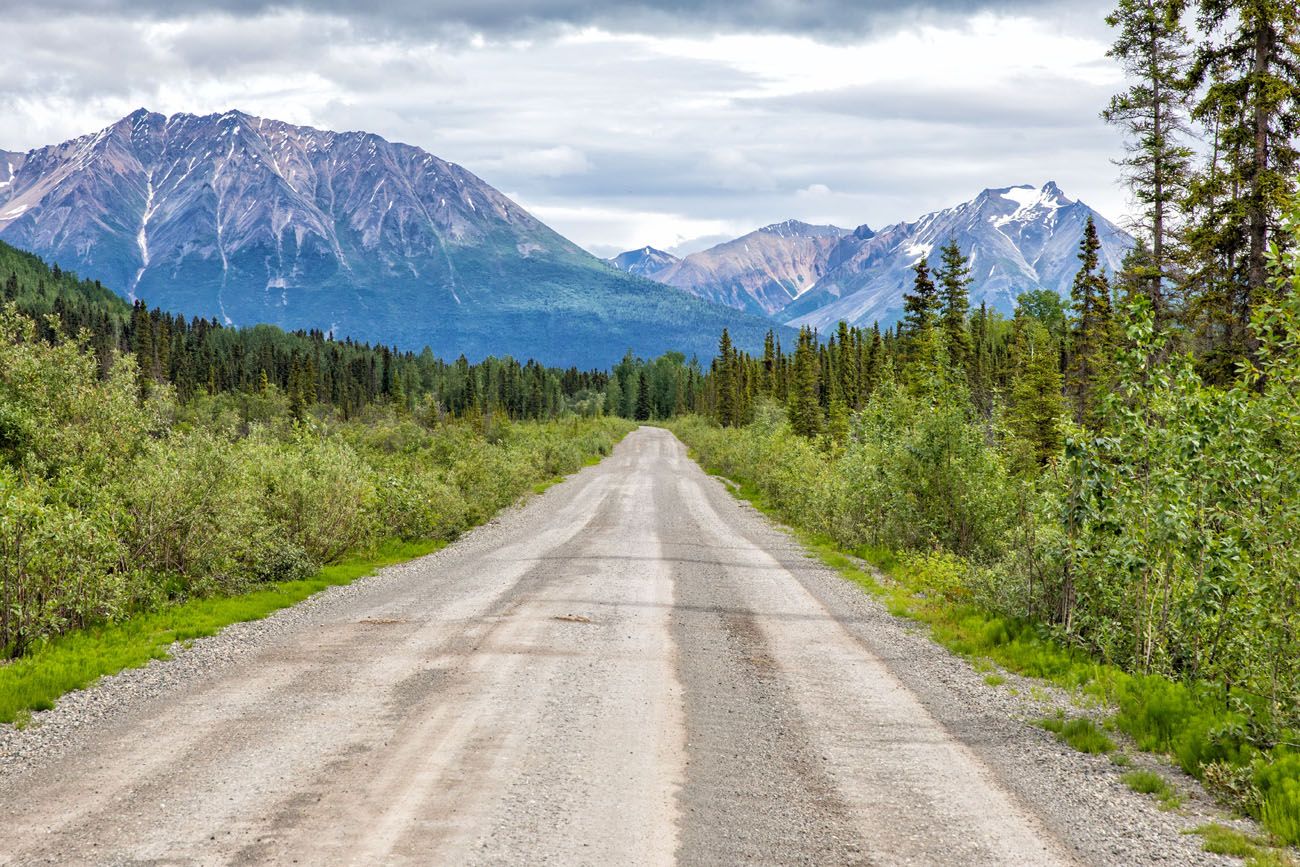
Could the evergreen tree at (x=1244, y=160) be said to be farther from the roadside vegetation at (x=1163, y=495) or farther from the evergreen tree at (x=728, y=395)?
the evergreen tree at (x=728, y=395)

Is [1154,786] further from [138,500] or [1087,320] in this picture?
[1087,320]

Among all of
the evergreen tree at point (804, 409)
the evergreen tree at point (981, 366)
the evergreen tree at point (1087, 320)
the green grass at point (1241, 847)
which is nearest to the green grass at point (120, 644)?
the green grass at point (1241, 847)

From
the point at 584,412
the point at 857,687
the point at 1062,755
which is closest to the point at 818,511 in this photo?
the point at 857,687

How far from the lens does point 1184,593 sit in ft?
35.9

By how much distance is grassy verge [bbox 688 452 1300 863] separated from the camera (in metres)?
7.47

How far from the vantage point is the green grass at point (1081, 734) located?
29.3 feet

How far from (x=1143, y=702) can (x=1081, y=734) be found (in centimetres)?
102

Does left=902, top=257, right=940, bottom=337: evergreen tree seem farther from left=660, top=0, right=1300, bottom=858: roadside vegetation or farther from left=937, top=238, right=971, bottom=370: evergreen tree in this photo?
left=660, top=0, right=1300, bottom=858: roadside vegetation

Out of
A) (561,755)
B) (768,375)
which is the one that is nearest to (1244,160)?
(561,755)

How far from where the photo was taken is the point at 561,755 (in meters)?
8.27

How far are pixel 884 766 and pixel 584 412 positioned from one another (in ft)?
563

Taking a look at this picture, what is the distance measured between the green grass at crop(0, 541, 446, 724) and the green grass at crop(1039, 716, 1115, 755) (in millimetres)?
10688

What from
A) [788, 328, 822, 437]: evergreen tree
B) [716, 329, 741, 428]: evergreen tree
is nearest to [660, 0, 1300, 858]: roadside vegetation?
[788, 328, 822, 437]: evergreen tree

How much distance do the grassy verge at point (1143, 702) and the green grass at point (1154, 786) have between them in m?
0.35
